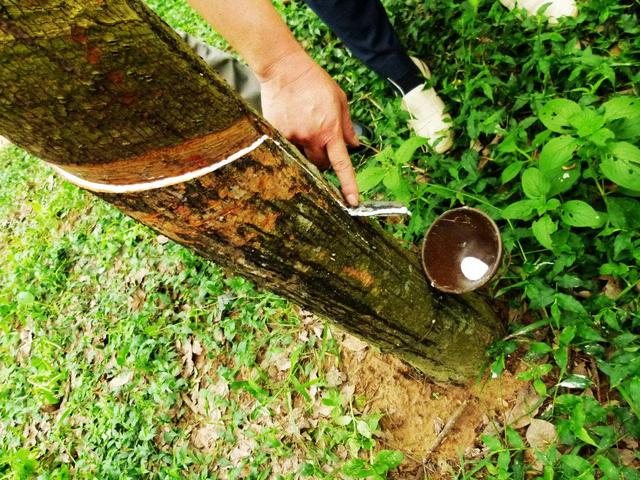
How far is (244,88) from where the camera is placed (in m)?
3.42

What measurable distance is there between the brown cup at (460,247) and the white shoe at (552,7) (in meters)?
1.43

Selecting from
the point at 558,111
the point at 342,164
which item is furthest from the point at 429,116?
the point at 342,164

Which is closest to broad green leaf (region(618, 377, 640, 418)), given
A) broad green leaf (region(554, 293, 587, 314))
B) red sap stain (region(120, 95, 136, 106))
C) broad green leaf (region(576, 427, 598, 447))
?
broad green leaf (region(576, 427, 598, 447))

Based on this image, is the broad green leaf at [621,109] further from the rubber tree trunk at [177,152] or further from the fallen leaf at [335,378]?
the fallen leaf at [335,378]

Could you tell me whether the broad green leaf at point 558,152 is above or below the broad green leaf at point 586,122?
below

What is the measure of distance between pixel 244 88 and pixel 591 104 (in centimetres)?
230

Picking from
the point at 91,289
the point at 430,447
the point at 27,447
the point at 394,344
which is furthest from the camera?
the point at 91,289

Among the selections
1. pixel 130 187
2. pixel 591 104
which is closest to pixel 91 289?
pixel 130 187

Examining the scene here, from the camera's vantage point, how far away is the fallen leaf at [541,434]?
1977mm

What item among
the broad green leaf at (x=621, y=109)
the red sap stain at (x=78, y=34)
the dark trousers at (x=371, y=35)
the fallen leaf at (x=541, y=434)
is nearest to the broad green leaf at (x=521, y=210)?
the broad green leaf at (x=621, y=109)

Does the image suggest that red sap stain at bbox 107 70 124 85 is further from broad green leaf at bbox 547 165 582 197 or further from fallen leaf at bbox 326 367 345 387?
fallen leaf at bbox 326 367 345 387

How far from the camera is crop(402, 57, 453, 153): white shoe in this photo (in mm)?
2721

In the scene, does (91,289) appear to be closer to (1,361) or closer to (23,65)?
(1,361)

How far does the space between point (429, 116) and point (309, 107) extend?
1.39m
